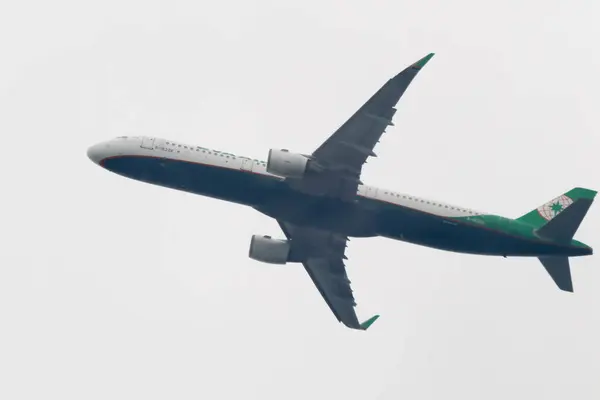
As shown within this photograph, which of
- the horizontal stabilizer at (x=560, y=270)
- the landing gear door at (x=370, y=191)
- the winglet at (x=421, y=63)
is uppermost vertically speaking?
the winglet at (x=421, y=63)

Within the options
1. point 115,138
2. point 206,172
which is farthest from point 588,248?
point 115,138

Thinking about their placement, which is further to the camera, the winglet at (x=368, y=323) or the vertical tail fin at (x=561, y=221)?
the winglet at (x=368, y=323)

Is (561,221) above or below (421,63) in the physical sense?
below

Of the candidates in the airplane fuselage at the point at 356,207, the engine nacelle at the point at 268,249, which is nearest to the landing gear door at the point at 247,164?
the airplane fuselage at the point at 356,207

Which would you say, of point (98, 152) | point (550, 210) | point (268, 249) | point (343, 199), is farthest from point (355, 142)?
point (98, 152)

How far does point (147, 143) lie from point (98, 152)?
3771 millimetres

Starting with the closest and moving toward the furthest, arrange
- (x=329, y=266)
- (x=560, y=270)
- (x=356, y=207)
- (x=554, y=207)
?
(x=356, y=207) < (x=560, y=270) < (x=554, y=207) < (x=329, y=266)

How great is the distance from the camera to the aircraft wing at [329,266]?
6819 centimetres

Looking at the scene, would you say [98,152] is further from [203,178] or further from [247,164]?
[247,164]

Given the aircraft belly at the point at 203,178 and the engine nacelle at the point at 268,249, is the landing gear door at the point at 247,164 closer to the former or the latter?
the aircraft belly at the point at 203,178

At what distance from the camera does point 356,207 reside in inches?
2499

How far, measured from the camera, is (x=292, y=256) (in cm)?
6931

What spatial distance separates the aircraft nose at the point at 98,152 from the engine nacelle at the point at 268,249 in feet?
38.2

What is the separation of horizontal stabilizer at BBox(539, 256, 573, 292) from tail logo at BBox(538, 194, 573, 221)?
280cm
